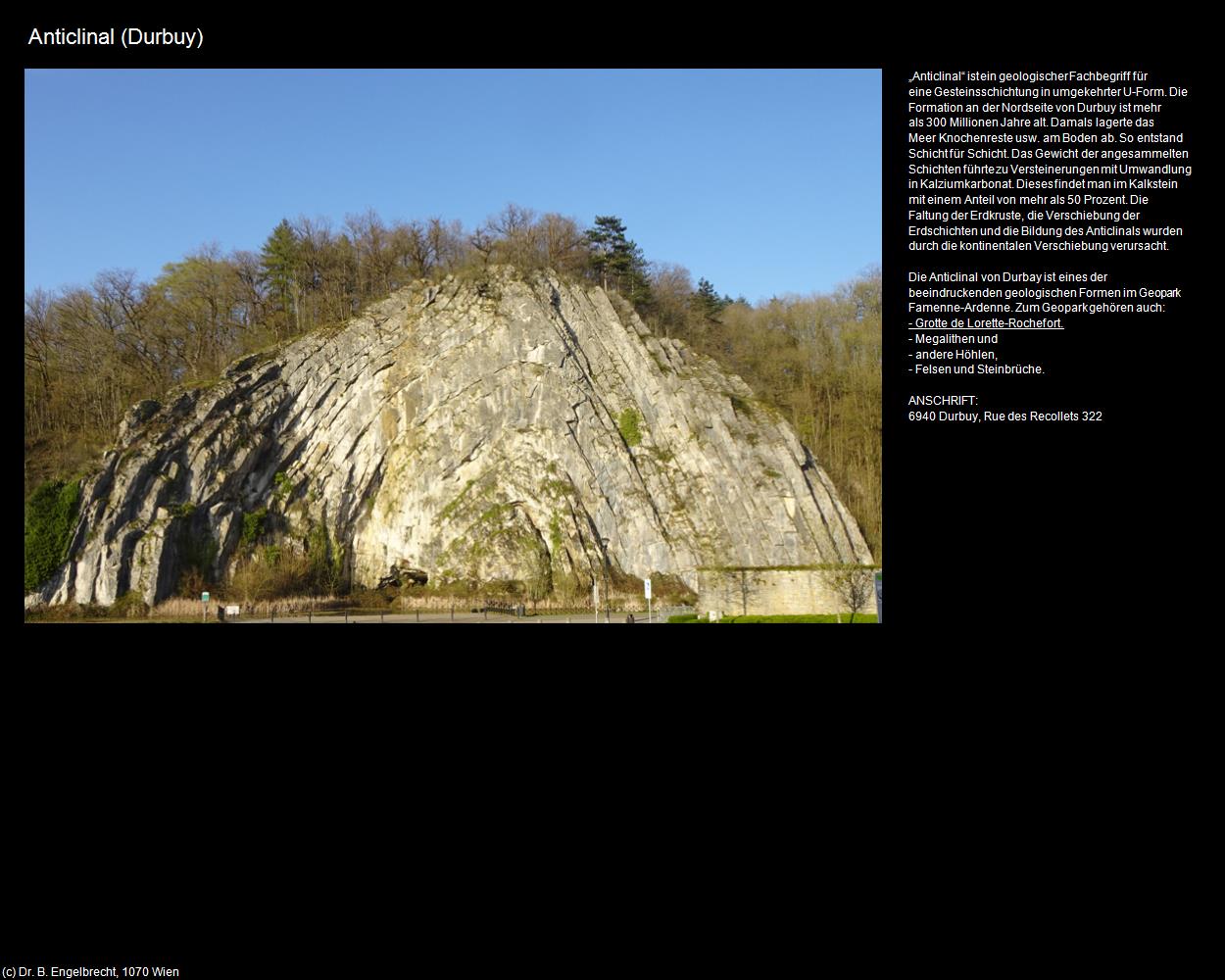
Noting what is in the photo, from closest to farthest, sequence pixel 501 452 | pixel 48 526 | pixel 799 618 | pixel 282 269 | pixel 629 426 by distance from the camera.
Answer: pixel 799 618, pixel 48 526, pixel 501 452, pixel 629 426, pixel 282 269

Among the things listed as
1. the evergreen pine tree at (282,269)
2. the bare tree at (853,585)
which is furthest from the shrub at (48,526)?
the bare tree at (853,585)

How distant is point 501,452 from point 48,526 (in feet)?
50.5

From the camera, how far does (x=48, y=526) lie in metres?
29.0

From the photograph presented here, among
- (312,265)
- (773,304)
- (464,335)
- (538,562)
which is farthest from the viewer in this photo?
(773,304)

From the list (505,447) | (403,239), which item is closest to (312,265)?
(403,239)

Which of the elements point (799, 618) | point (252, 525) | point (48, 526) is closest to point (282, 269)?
point (252, 525)

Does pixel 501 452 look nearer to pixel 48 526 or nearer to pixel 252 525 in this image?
pixel 252 525

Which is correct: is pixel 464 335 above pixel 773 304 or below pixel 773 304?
below

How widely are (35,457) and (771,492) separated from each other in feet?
86.2

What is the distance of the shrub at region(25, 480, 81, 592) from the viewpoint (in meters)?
28.5

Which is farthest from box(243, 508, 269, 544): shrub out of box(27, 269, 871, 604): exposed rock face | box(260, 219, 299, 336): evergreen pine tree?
box(260, 219, 299, 336): evergreen pine tree

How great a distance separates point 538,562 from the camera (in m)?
33.1

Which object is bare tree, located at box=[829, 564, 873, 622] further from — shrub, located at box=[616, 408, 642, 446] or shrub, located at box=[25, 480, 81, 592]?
shrub, located at box=[25, 480, 81, 592]

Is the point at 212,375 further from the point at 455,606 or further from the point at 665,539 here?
the point at 665,539
